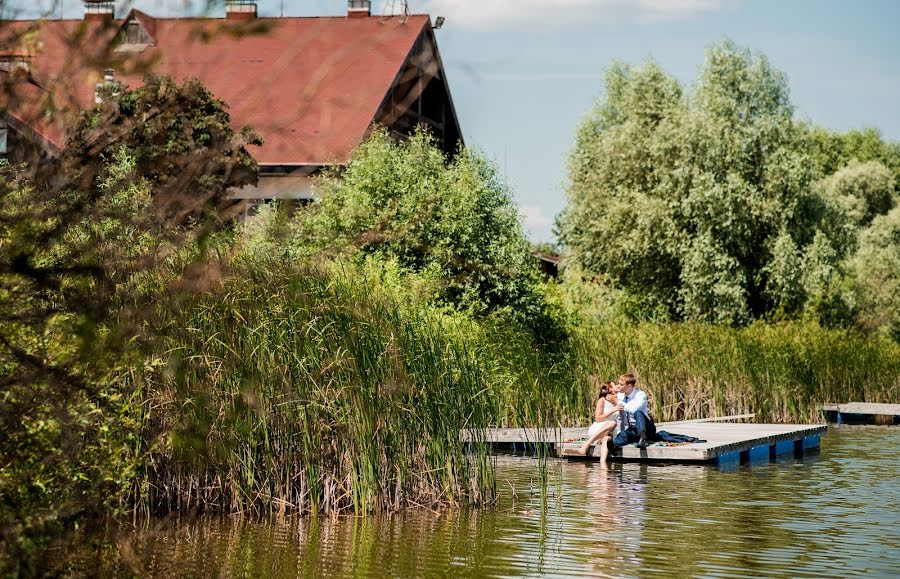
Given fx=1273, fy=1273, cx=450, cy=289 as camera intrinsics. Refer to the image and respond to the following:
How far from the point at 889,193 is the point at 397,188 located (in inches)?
1507

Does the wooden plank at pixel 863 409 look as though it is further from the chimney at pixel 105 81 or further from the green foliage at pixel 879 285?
the chimney at pixel 105 81

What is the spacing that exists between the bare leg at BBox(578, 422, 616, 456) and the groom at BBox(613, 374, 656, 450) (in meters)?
0.30

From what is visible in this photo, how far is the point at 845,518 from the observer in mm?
12086

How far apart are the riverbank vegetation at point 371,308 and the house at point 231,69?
0.37ft

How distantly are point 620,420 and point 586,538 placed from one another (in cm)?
713

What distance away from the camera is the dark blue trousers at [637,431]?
17.3 meters

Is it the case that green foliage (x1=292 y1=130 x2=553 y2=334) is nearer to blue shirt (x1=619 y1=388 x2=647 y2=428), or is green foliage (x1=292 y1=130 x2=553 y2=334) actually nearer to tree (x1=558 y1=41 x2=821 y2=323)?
blue shirt (x1=619 y1=388 x2=647 y2=428)

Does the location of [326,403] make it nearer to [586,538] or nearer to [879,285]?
[586,538]

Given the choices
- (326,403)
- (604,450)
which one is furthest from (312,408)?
(604,450)

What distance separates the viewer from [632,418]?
17.6 metres

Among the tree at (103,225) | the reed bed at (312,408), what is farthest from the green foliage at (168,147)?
the reed bed at (312,408)

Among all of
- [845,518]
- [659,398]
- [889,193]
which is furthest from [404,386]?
[889,193]

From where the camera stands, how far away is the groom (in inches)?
677

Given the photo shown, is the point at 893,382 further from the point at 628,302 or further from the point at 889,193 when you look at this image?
the point at 889,193
